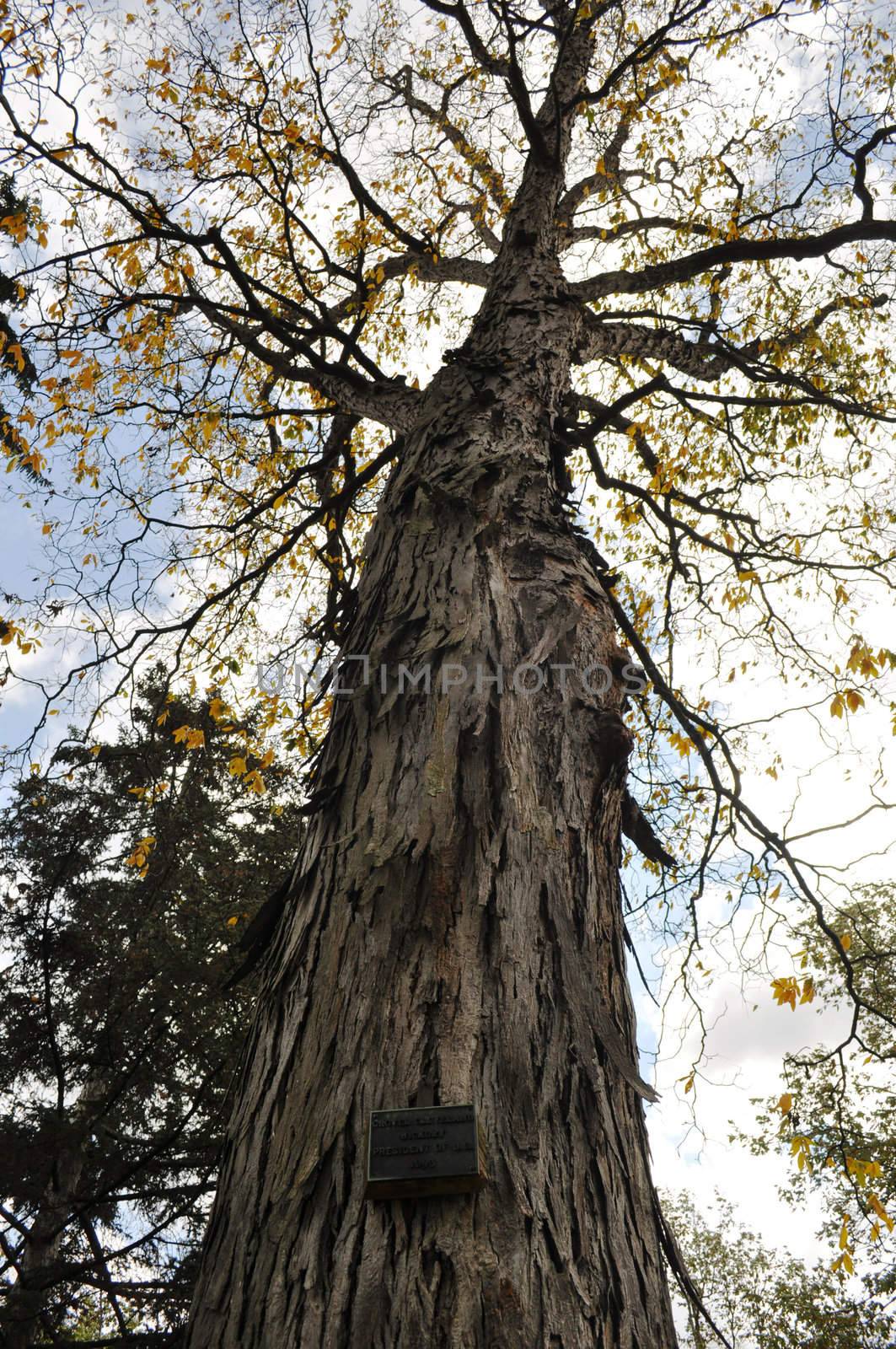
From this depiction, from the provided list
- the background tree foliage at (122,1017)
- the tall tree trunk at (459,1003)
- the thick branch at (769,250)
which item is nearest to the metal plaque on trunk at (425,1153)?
the tall tree trunk at (459,1003)

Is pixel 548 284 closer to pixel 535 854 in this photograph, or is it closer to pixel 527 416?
pixel 527 416

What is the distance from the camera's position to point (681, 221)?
7516 mm

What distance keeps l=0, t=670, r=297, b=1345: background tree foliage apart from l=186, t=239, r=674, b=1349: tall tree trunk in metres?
2.17

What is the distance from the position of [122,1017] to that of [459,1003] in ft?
18.7

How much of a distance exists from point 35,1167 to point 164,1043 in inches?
50.8

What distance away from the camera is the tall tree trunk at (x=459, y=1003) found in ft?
3.88

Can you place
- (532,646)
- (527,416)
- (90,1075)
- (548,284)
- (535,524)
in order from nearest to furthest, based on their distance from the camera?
(532,646) → (535,524) → (527,416) → (548,284) → (90,1075)

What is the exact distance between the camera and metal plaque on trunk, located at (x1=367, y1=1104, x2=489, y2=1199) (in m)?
A: 1.21

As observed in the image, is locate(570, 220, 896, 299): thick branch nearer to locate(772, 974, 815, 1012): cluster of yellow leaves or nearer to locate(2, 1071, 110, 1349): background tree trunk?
locate(772, 974, 815, 1012): cluster of yellow leaves

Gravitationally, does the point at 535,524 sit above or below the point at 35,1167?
above

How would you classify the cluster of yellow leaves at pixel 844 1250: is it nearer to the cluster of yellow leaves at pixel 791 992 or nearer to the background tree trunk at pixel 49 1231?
the cluster of yellow leaves at pixel 791 992

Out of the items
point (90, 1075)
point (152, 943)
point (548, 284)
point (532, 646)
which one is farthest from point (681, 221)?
point (90, 1075)

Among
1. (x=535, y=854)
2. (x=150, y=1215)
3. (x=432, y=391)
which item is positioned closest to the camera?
(x=535, y=854)

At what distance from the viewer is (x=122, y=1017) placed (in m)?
6.13
